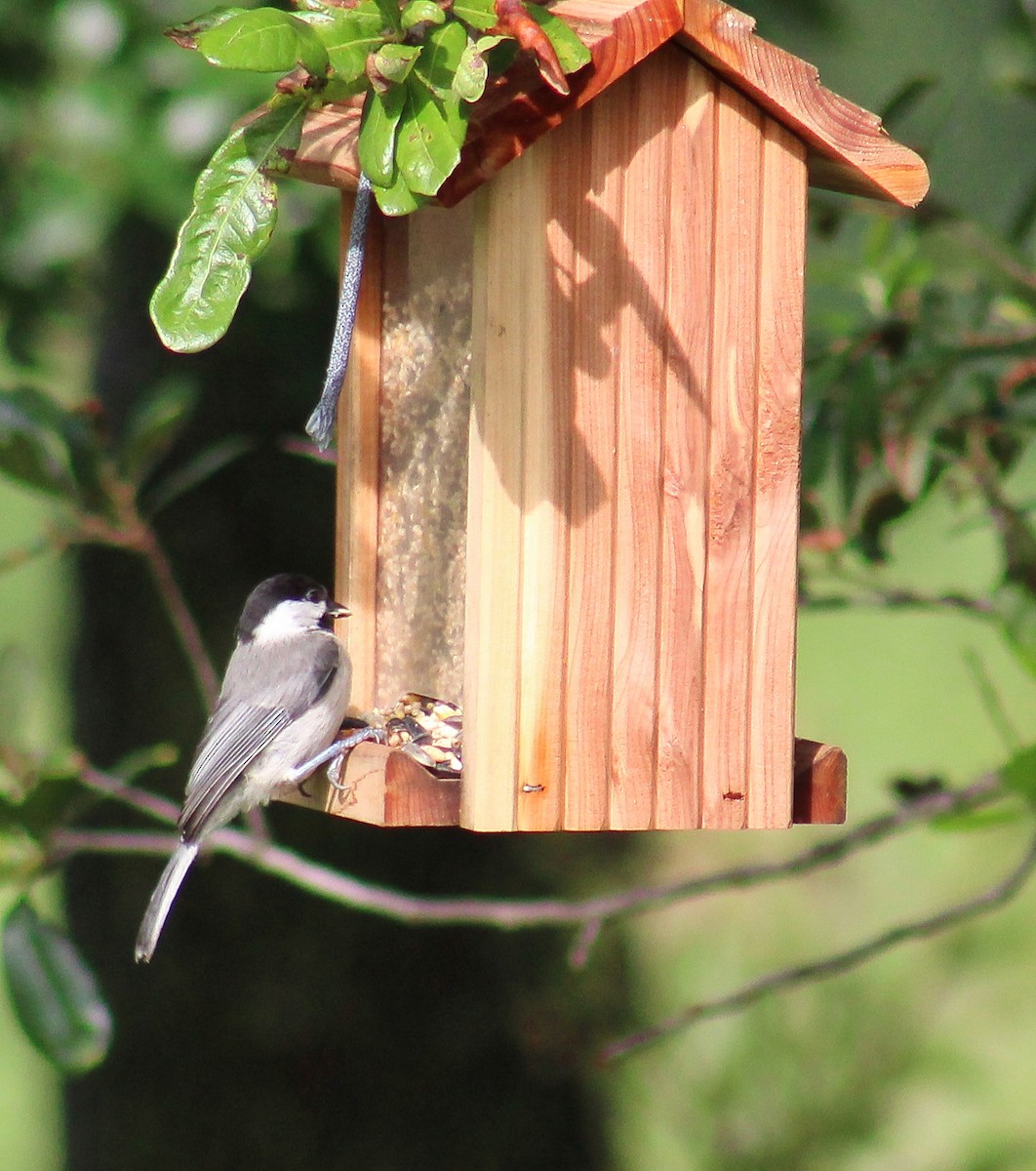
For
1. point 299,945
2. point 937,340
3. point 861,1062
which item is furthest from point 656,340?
point 861,1062

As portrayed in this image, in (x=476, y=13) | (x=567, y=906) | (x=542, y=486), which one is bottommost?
(x=567, y=906)

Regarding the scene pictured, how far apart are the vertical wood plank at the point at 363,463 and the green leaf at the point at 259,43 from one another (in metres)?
0.91

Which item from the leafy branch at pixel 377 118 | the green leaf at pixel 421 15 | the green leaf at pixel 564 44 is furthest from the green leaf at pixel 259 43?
the green leaf at pixel 564 44

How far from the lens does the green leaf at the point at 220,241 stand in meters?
1.51

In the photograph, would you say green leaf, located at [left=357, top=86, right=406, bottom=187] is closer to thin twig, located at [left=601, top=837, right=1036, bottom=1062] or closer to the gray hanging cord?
the gray hanging cord

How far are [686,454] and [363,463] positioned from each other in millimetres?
651

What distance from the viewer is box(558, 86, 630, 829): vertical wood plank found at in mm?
1889

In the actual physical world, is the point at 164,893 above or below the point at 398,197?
below

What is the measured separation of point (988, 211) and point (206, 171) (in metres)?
6.11

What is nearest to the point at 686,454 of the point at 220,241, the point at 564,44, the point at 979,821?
the point at 564,44

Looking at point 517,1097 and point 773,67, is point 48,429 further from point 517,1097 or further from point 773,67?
point 517,1097

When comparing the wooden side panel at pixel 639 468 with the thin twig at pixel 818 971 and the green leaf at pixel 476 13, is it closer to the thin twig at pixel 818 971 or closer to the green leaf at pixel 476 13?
the green leaf at pixel 476 13

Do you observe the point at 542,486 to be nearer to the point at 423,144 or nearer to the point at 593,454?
the point at 593,454

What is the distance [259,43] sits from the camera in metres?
1.41
